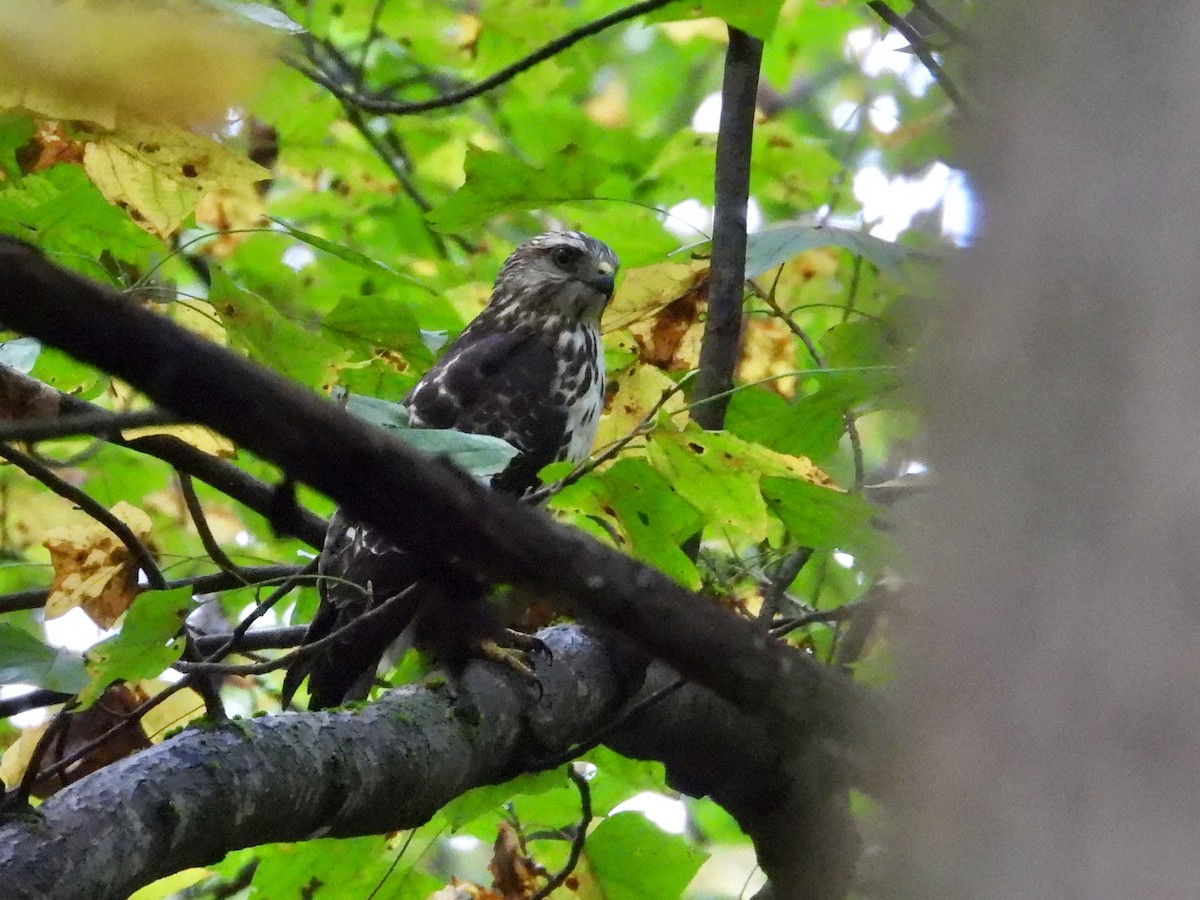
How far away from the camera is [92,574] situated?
215cm

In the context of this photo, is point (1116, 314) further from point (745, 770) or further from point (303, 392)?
point (745, 770)

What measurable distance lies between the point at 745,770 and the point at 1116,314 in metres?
1.91

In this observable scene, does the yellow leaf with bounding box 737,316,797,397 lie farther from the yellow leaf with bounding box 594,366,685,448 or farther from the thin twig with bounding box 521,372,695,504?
the thin twig with bounding box 521,372,695,504

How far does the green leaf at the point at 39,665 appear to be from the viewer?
1.74 m

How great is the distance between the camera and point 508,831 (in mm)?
2664

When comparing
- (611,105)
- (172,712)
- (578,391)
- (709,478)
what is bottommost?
(172,712)

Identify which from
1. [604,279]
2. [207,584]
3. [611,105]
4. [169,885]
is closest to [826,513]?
[207,584]

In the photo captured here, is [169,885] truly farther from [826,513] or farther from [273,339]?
[826,513]

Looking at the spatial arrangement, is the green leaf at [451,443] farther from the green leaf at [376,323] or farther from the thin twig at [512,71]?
the thin twig at [512,71]

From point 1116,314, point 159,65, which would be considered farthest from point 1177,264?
point 159,65

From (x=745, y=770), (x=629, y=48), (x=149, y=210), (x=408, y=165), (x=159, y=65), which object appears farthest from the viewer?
(x=629, y=48)

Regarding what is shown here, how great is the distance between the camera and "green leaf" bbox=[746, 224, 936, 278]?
2.24 meters

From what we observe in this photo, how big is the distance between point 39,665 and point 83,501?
0.22 metres

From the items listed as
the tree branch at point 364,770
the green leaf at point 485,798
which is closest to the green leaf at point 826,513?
the tree branch at point 364,770
